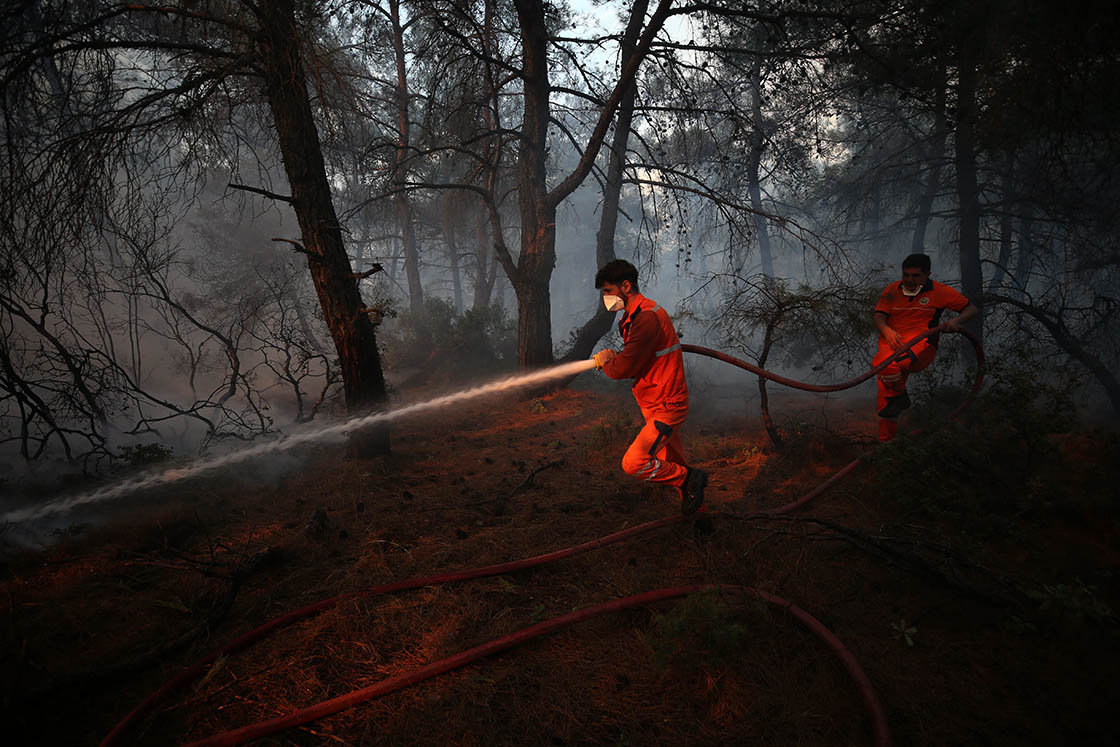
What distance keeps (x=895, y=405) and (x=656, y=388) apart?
132 inches

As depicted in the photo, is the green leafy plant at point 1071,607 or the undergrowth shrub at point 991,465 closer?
the green leafy plant at point 1071,607

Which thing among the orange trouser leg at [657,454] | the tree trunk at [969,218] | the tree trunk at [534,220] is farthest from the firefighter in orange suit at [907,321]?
the tree trunk at [534,220]

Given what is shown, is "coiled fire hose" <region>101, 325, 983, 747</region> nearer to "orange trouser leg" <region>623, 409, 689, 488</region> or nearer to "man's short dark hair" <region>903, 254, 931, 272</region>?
"orange trouser leg" <region>623, 409, 689, 488</region>

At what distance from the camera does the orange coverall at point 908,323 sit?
16.5 feet

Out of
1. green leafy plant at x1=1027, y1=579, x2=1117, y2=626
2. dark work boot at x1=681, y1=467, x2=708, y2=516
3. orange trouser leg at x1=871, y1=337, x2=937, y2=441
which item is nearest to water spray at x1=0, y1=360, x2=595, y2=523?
dark work boot at x1=681, y1=467, x2=708, y2=516

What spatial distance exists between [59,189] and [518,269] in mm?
6903

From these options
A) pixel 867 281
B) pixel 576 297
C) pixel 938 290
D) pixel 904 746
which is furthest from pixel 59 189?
pixel 576 297

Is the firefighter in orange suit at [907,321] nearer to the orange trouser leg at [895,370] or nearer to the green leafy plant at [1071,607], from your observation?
the orange trouser leg at [895,370]

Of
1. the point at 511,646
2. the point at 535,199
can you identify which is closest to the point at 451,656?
the point at 511,646

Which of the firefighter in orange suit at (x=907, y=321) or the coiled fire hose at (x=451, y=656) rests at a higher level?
the firefighter in orange suit at (x=907, y=321)

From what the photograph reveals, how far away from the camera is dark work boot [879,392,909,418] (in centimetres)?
529

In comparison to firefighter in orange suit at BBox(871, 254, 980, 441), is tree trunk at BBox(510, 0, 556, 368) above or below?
above

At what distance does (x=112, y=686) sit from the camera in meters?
2.55

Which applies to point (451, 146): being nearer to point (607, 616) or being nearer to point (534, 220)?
point (534, 220)
